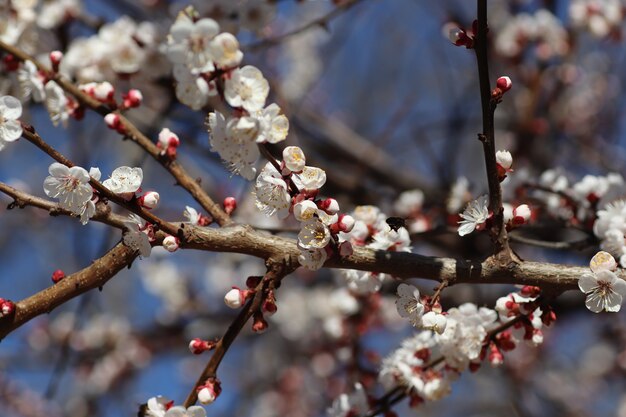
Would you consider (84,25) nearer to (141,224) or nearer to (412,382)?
(141,224)

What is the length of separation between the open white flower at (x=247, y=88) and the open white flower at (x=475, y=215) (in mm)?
569

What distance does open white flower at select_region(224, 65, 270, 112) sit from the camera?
1565 mm

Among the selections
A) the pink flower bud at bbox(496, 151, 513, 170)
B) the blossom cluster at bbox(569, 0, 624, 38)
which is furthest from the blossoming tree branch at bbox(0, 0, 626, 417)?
the blossom cluster at bbox(569, 0, 624, 38)

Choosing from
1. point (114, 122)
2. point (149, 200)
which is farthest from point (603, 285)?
point (114, 122)

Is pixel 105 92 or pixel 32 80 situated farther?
pixel 32 80

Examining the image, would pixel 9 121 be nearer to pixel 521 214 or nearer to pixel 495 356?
pixel 521 214

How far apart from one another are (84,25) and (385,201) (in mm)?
1784

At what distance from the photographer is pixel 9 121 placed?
5.20ft

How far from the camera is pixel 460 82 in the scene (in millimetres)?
6988

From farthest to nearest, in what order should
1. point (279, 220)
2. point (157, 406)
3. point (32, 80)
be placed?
point (32, 80), point (279, 220), point (157, 406)

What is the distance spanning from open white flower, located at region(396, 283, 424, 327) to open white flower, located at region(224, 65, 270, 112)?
572mm

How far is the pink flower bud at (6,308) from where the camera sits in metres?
1.50

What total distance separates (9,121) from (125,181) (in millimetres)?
327

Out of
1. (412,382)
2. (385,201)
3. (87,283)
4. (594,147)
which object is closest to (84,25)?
(385,201)
